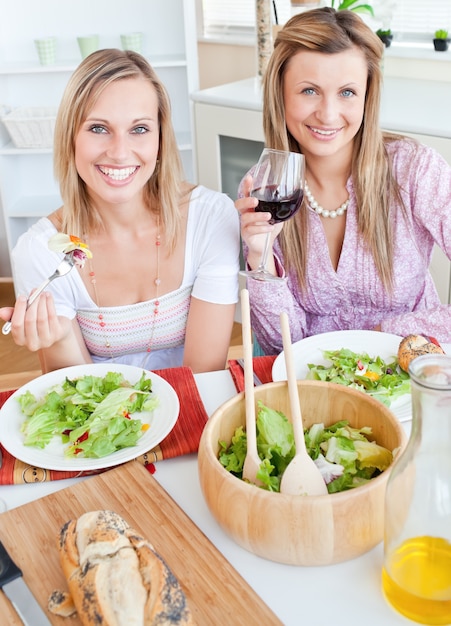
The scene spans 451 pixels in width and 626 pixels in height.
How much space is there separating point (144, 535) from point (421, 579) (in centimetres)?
34

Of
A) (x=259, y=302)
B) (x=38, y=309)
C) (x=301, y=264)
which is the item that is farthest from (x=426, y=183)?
(x=38, y=309)

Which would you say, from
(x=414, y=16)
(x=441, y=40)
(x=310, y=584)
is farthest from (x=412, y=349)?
(x=414, y=16)

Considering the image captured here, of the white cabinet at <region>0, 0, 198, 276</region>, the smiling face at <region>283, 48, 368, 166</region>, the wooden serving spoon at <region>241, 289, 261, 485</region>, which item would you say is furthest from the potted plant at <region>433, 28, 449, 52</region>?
the wooden serving spoon at <region>241, 289, 261, 485</region>

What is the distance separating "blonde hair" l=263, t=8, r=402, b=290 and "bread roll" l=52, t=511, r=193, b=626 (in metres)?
1.04

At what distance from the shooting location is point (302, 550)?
834 mm

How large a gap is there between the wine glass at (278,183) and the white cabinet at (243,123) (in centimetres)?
106

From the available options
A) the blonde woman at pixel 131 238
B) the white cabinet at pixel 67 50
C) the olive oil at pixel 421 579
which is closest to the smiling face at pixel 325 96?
the blonde woman at pixel 131 238

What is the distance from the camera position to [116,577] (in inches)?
29.9

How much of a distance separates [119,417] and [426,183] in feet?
3.12

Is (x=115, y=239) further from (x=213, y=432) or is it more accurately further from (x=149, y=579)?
(x=149, y=579)

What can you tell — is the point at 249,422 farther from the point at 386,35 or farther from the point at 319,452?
the point at 386,35

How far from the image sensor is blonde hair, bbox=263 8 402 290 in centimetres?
160

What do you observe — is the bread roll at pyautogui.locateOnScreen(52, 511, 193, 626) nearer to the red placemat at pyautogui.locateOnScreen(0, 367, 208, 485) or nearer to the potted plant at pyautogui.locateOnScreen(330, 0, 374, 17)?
the red placemat at pyautogui.locateOnScreen(0, 367, 208, 485)

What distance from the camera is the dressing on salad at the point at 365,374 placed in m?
1.19
